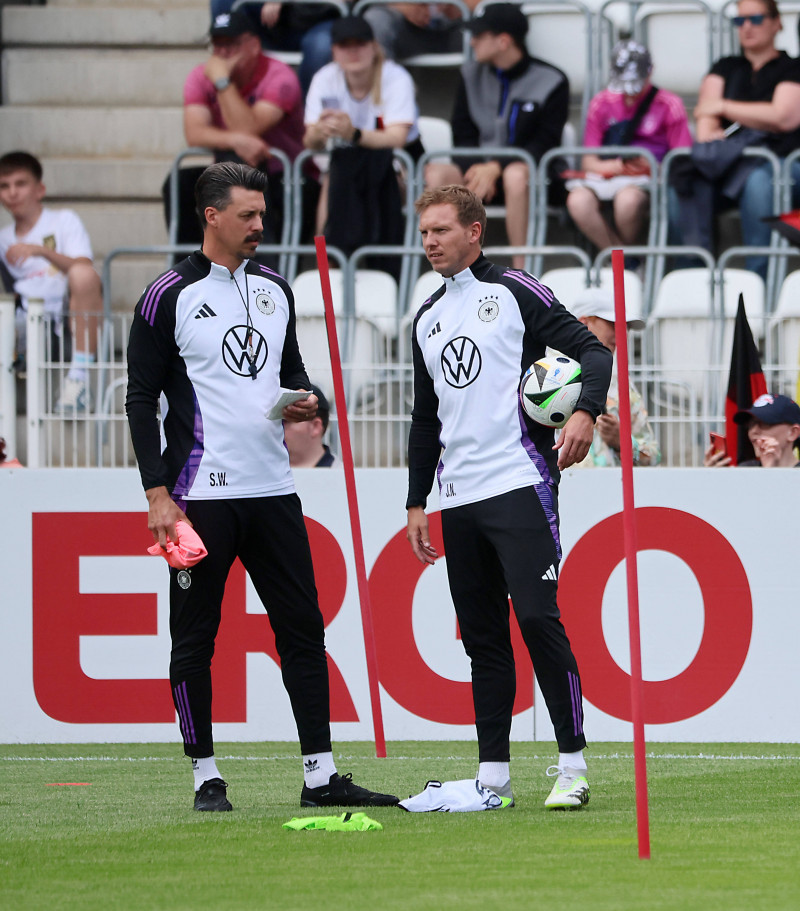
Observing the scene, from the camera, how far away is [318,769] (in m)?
5.30

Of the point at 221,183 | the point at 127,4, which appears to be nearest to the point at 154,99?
the point at 127,4

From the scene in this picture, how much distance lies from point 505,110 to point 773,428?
14.8 ft

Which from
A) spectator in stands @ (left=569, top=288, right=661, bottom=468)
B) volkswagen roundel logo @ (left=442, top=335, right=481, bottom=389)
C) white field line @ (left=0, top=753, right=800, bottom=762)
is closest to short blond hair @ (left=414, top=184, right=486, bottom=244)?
volkswagen roundel logo @ (left=442, top=335, right=481, bottom=389)

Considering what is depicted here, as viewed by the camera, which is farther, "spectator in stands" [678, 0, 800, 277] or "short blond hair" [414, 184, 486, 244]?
"spectator in stands" [678, 0, 800, 277]

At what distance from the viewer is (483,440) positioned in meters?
5.18

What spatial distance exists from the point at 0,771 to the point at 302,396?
7.86ft

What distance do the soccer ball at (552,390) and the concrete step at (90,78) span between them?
9.19m

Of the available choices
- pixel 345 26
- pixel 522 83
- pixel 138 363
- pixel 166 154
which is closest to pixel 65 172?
pixel 166 154

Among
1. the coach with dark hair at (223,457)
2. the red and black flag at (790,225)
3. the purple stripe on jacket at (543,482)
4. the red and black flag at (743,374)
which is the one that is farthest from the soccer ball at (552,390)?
the red and black flag at (790,225)

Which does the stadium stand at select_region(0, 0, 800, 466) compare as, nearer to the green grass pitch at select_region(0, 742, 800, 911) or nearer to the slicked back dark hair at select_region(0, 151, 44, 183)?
the slicked back dark hair at select_region(0, 151, 44, 183)

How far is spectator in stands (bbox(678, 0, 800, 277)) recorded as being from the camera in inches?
433

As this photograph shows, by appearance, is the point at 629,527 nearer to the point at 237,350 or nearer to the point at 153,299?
the point at 237,350

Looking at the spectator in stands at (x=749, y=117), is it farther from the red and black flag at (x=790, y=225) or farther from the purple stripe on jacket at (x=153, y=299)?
the purple stripe on jacket at (x=153, y=299)

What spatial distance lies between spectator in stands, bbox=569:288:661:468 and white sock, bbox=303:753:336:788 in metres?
2.24
